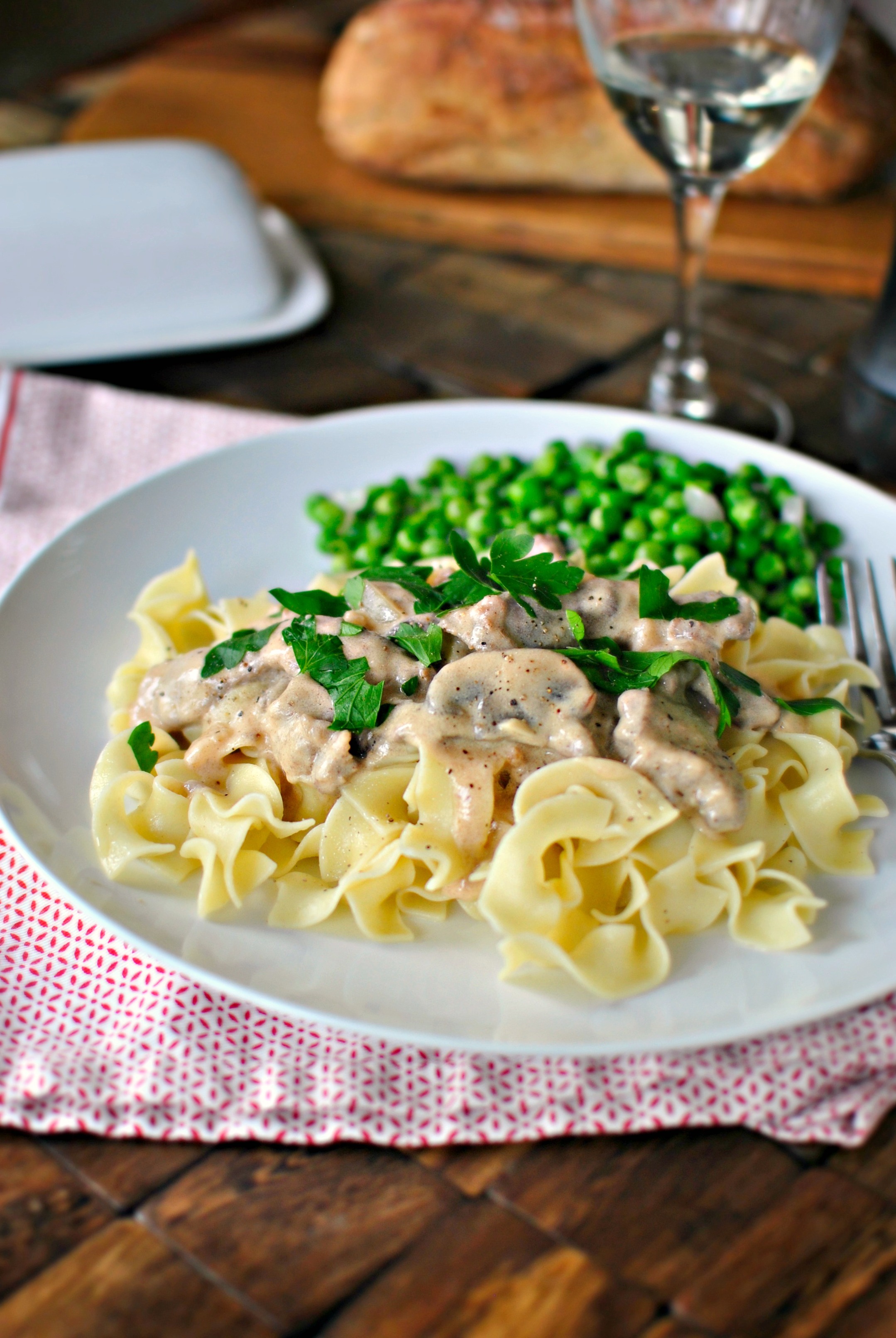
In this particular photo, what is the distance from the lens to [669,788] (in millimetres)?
2875

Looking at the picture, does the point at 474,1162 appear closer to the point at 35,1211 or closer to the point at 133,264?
the point at 35,1211

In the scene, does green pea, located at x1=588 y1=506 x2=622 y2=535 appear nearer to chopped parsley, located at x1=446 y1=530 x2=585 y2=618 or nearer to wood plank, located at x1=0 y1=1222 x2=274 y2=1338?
chopped parsley, located at x1=446 y1=530 x2=585 y2=618

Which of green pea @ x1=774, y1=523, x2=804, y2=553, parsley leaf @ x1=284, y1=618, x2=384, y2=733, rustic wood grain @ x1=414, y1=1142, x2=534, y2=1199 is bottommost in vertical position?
rustic wood grain @ x1=414, y1=1142, x2=534, y2=1199

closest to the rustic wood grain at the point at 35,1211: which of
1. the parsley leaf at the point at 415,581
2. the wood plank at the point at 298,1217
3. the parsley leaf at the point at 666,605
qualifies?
the wood plank at the point at 298,1217

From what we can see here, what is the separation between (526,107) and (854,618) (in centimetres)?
384

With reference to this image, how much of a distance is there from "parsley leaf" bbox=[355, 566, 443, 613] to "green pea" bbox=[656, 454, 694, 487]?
3.82 feet

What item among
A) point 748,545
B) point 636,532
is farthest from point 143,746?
point 748,545

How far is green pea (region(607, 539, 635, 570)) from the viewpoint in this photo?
159 inches

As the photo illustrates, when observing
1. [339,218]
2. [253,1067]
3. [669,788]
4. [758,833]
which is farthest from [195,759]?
[339,218]

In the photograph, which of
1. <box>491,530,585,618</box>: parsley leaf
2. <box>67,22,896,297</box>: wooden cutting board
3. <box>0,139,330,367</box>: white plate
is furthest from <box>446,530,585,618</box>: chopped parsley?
<box>67,22,896,297</box>: wooden cutting board

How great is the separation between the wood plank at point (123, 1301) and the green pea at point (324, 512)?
2487 mm

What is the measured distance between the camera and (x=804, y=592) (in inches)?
153

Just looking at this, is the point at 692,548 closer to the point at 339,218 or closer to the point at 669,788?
the point at 669,788

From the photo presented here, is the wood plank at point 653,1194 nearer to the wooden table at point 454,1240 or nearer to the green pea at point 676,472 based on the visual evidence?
the wooden table at point 454,1240
